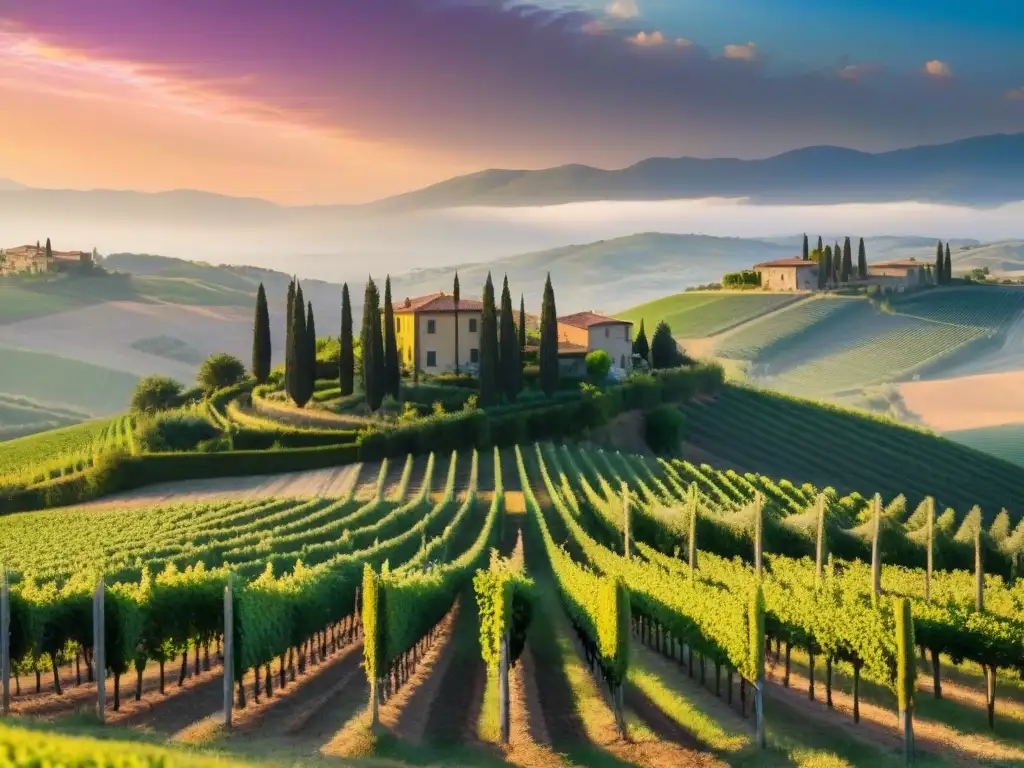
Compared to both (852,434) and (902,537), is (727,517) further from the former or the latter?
(852,434)

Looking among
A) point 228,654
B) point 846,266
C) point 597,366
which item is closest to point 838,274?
point 846,266

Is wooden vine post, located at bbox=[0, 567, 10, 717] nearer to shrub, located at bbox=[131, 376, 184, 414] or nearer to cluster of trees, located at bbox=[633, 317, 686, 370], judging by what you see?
shrub, located at bbox=[131, 376, 184, 414]

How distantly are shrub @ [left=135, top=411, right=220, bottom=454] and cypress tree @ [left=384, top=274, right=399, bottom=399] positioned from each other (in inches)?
406

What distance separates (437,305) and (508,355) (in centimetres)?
996

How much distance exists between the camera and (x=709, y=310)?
142 metres

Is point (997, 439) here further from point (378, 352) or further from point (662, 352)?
point (378, 352)

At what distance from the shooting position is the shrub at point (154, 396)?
78562 mm

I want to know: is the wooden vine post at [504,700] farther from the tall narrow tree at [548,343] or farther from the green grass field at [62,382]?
the green grass field at [62,382]

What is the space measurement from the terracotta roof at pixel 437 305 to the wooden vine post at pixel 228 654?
168ft

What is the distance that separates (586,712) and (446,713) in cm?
281

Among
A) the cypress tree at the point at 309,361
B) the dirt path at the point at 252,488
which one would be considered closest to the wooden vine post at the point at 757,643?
the dirt path at the point at 252,488

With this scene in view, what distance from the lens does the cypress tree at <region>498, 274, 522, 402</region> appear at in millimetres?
63719

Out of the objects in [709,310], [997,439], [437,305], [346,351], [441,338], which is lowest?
[997,439]

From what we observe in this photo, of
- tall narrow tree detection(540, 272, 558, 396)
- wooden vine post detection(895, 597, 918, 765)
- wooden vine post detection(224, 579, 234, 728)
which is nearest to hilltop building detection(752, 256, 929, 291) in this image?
tall narrow tree detection(540, 272, 558, 396)
